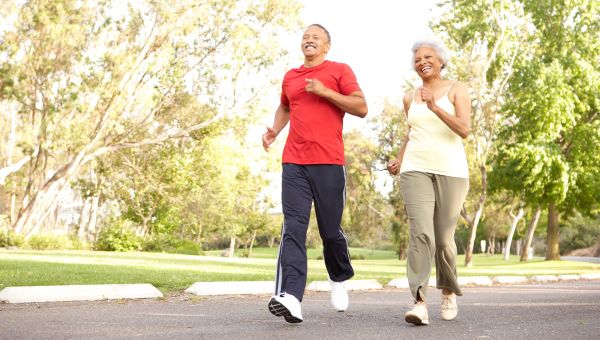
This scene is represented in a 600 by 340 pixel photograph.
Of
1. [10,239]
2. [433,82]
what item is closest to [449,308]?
[433,82]

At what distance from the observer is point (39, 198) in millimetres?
27594

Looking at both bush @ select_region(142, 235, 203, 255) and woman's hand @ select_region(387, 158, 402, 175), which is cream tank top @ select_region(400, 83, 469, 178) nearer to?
woman's hand @ select_region(387, 158, 402, 175)

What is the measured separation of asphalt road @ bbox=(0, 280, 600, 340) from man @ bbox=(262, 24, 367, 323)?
20.8 inches

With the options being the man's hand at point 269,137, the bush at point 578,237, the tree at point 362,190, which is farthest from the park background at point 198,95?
the bush at point 578,237

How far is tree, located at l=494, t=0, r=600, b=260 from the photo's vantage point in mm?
A: 27859

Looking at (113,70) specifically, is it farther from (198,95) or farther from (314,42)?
(314,42)

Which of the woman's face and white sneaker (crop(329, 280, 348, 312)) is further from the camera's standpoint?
white sneaker (crop(329, 280, 348, 312))

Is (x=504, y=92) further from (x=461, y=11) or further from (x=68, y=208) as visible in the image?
(x=68, y=208)

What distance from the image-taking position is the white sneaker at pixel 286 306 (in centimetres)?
545

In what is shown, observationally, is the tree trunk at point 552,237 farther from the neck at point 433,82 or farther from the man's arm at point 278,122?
the man's arm at point 278,122

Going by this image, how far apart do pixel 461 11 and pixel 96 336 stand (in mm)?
24292

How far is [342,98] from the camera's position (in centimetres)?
583

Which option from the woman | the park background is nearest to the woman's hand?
the woman

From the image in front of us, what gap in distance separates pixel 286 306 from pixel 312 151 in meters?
1.22
